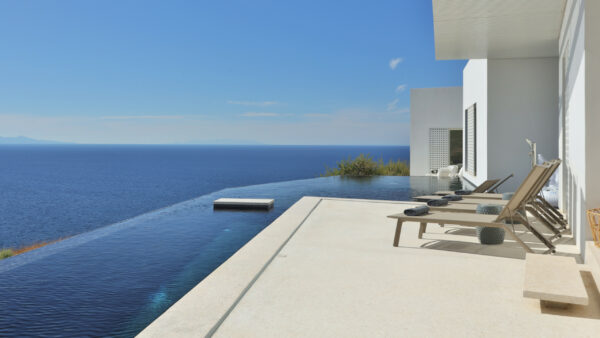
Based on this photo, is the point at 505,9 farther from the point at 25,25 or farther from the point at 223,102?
the point at 223,102

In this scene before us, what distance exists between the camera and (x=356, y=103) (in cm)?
7106

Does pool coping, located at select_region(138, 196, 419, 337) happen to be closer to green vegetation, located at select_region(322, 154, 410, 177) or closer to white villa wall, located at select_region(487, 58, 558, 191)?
white villa wall, located at select_region(487, 58, 558, 191)

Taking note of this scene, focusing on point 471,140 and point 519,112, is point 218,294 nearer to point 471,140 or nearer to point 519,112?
point 519,112

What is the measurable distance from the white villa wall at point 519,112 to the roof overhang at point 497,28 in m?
0.32

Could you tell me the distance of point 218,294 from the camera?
3234 millimetres

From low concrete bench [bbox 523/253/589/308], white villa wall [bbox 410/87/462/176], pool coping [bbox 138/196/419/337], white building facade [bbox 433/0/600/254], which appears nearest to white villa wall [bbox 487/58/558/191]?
white building facade [bbox 433/0/600/254]

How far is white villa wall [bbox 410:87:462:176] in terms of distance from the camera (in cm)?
1958

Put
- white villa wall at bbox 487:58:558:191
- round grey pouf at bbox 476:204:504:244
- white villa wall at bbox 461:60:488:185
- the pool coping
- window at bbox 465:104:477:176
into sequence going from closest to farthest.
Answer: the pool coping → round grey pouf at bbox 476:204:504:244 → white villa wall at bbox 487:58:558:191 → white villa wall at bbox 461:60:488:185 → window at bbox 465:104:477:176

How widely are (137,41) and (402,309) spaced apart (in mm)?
57353

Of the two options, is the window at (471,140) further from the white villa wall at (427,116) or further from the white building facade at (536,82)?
the white villa wall at (427,116)

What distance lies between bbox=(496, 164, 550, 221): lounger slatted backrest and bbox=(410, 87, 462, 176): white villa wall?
1577 cm

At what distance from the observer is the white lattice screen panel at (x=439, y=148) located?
19.6 meters

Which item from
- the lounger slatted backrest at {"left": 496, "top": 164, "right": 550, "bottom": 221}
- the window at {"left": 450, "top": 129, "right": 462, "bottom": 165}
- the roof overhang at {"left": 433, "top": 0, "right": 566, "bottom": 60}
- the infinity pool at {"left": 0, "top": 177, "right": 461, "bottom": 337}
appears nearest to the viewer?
the infinity pool at {"left": 0, "top": 177, "right": 461, "bottom": 337}

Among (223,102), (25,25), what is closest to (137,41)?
(25,25)
